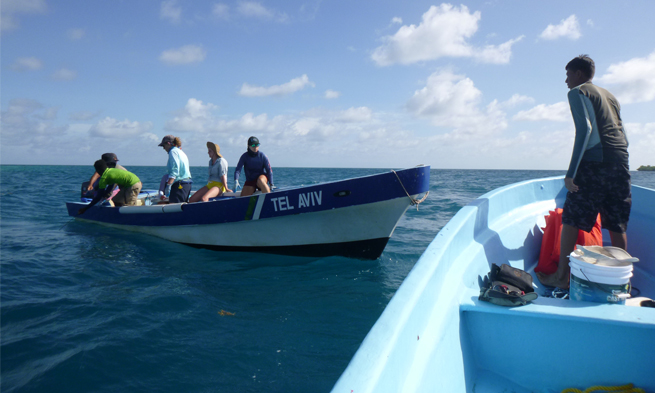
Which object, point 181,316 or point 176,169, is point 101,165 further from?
point 181,316

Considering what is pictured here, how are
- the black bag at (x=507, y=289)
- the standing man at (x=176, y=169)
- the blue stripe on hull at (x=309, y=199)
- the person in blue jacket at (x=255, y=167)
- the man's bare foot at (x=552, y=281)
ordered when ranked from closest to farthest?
1. the black bag at (x=507, y=289)
2. the man's bare foot at (x=552, y=281)
3. the blue stripe on hull at (x=309, y=199)
4. the person in blue jacket at (x=255, y=167)
5. the standing man at (x=176, y=169)

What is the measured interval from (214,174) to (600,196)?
19.8 feet

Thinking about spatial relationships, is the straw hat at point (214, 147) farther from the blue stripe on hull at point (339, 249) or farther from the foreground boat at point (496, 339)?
the foreground boat at point (496, 339)

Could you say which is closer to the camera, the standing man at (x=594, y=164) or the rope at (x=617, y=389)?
the rope at (x=617, y=389)

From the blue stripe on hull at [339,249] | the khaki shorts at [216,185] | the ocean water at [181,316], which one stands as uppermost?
the khaki shorts at [216,185]

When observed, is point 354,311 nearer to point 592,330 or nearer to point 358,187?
point 358,187

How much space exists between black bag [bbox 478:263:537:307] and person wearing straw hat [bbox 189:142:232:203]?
551cm

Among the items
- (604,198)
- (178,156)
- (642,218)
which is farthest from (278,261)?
(642,218)

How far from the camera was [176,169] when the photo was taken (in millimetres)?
6844

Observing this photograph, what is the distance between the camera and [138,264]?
534 cm

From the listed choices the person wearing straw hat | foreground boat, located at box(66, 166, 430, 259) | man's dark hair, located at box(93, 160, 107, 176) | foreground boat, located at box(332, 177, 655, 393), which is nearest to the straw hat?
the person wearing straw hat

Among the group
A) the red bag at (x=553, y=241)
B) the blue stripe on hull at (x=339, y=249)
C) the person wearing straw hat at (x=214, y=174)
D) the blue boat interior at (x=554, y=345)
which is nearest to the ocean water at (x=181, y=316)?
the blue stripe on hull at (x=339, y=249)

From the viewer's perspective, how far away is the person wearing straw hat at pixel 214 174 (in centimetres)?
655

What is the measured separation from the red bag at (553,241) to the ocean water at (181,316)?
5.52 feet
